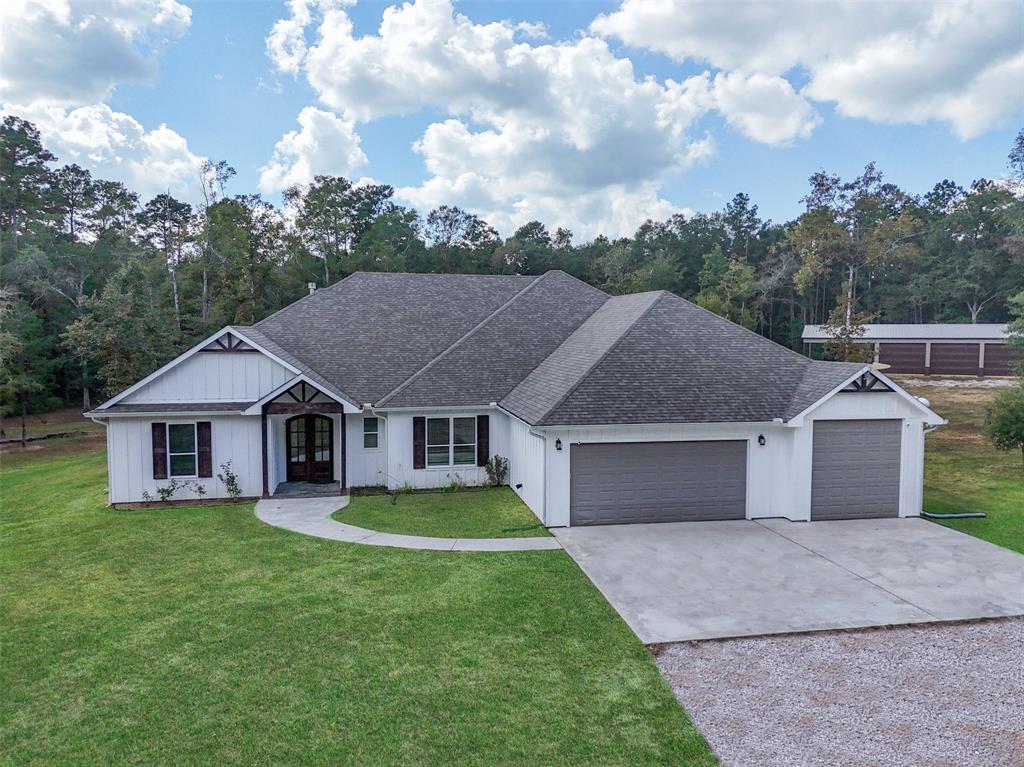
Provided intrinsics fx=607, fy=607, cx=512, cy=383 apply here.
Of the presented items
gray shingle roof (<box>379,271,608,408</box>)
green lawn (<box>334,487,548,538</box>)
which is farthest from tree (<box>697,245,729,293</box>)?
green lawn (<box>334,487,548,538</box>)

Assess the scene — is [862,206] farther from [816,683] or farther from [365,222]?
[816,683]

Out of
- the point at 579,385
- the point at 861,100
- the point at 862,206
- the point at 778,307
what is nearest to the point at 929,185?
the point at 862,206

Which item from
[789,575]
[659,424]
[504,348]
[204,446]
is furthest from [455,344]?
[789,575]

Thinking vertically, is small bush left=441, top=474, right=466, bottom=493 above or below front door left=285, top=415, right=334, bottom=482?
below

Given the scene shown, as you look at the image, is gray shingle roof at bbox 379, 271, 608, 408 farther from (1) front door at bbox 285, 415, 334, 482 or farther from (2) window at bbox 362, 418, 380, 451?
(1) front door at bbox 285, 415, 334, 482

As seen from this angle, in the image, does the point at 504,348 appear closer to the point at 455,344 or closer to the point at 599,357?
the point at 455,344

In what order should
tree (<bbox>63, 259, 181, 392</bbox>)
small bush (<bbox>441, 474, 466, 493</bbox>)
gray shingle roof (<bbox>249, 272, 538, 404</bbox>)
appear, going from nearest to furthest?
small bush (<bbox>441, 474, 466, 493</bbox>)
gray shingle roof (<bbox>249, 272, 538, 404</bbox>)
tree (<bbox>63, 259, 181, 392</bbox>)

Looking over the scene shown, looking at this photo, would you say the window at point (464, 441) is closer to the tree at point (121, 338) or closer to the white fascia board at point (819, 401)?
the white fascia board at point (819, 401)
